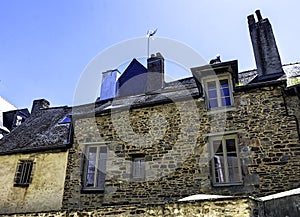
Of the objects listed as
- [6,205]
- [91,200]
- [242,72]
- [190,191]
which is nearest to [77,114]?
[91,200]

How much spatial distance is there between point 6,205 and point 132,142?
4200 millimetres

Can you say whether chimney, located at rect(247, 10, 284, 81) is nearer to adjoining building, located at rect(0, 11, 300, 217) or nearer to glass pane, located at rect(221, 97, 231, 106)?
adjoining building, located at rect(0, 11, 300, 217)

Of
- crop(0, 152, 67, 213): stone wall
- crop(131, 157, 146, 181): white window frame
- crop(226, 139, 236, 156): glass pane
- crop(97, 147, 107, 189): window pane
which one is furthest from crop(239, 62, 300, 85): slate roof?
crop(0, 152, 67, 213): stone wall

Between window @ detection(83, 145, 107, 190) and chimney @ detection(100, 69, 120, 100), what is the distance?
2.98 metres

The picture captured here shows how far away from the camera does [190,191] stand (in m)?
6.93

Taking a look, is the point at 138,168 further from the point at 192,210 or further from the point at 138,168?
the point at 192,210

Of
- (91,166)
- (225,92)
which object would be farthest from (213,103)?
(91,166)

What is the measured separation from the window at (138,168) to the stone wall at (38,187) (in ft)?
6.96

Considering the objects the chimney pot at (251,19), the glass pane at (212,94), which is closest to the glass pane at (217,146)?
the glass pane at (212,94)

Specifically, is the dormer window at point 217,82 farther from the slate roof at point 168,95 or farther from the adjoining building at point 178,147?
the slate roof at point 168,95

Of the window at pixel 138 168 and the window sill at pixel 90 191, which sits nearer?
the window at pixel 138 168

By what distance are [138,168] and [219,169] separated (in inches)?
86.8

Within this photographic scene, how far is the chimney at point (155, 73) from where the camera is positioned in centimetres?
980

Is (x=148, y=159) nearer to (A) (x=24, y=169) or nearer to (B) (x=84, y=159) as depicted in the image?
(B) (x=84, y=159)
